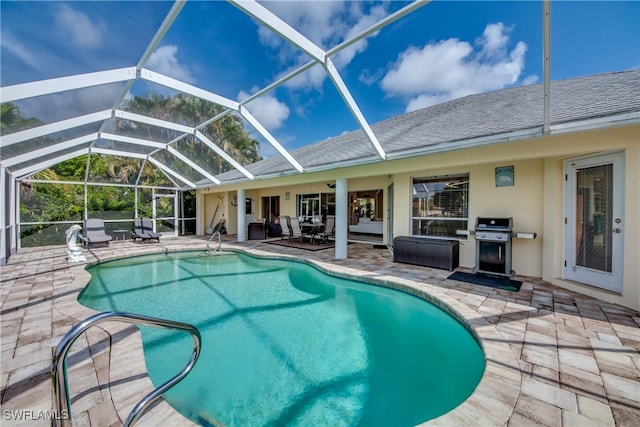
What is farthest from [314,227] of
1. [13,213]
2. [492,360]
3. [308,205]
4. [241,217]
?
[13,213]

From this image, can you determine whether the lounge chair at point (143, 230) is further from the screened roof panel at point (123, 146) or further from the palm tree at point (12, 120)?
the palm tree at point (12, 120)

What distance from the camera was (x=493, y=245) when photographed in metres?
6.35

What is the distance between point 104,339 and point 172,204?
13089 mm

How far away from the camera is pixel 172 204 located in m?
14.9

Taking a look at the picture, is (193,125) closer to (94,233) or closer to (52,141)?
Answer: (52,141)

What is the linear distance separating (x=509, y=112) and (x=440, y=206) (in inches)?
113

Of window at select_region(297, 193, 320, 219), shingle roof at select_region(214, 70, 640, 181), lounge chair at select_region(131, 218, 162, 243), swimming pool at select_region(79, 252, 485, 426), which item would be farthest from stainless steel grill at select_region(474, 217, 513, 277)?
lounge chair at select_region(131, 218, 162, 243)

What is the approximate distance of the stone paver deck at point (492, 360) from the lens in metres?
2.14

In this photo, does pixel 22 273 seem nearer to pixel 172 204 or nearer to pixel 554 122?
pixel 172 204

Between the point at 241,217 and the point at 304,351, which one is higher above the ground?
the point at 241,217

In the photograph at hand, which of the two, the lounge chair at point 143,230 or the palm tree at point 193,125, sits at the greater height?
the palm tree at point 193,125

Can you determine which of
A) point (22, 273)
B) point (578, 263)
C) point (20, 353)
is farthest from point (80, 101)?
point (578, 263)

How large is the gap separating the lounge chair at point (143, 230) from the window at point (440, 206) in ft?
38.5

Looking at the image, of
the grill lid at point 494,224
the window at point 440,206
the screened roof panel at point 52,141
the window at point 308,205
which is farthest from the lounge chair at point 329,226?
the screened roof panel at point 52,141
